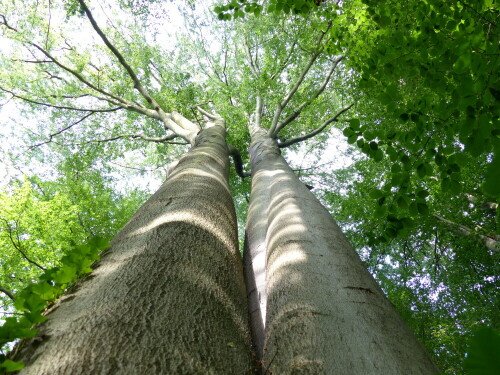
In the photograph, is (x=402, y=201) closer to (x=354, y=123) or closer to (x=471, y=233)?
(x=354, y=123)

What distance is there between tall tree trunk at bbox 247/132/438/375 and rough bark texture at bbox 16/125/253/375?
20 centimetres

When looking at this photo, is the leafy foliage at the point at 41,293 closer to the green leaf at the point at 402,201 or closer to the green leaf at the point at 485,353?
the green leaf at the point at 485,353

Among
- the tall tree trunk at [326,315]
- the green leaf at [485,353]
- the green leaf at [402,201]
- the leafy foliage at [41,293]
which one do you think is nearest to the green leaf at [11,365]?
the leafy foliage at [41,293]

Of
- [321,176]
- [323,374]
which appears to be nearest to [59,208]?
[323,374]

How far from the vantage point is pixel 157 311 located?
1.11 metres

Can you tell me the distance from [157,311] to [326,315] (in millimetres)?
650

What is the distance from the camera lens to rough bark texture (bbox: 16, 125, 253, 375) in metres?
0.91

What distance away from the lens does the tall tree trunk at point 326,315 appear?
108cm

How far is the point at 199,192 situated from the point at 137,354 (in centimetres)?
145

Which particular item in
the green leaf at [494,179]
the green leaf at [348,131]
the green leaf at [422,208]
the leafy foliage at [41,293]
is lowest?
the green leaf at [494,179]

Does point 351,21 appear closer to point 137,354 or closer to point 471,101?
point 471,101

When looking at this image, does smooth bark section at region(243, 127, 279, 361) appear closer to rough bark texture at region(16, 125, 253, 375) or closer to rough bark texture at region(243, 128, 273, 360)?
rough bark texture at region(243, 128, 273, 360)

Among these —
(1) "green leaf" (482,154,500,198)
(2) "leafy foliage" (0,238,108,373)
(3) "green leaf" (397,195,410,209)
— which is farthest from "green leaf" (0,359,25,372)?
(3) "green leaf" (397,195,410,209)

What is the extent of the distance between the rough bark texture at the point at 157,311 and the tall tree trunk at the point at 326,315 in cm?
20
